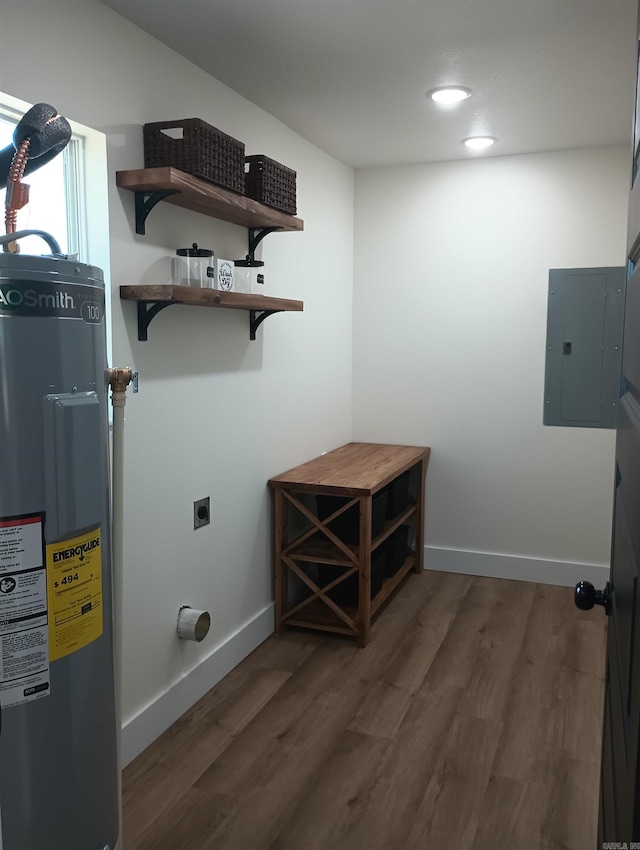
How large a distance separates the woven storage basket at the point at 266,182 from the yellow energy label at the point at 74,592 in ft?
5.84

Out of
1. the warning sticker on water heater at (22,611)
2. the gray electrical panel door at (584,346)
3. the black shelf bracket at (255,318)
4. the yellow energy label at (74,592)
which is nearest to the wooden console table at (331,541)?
the black shelf bracket at (255,318)

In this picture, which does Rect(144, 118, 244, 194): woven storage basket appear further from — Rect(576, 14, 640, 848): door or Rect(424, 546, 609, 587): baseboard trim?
Rect(424, 546, 609, 587): baseboard trim

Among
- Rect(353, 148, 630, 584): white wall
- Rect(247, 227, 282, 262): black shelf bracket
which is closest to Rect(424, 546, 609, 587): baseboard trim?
Rect(353, 148, 630, 584): white wall

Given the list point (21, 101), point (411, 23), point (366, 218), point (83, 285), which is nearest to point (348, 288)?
point (366, 218)

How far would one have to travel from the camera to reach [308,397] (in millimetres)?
3756

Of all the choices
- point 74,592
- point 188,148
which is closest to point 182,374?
point 188,148

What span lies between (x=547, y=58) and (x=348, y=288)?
1937mm

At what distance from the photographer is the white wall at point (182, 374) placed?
6.82 feet

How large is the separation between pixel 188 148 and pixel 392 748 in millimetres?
2143

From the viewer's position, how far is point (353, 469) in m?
3.54

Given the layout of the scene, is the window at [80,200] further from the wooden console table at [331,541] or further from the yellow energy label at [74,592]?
the wooden console table at [331,541]

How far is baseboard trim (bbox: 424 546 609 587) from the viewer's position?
4.00 meters

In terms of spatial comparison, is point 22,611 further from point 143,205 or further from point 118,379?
point 143,205

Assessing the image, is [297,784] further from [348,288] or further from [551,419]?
[348,288]
